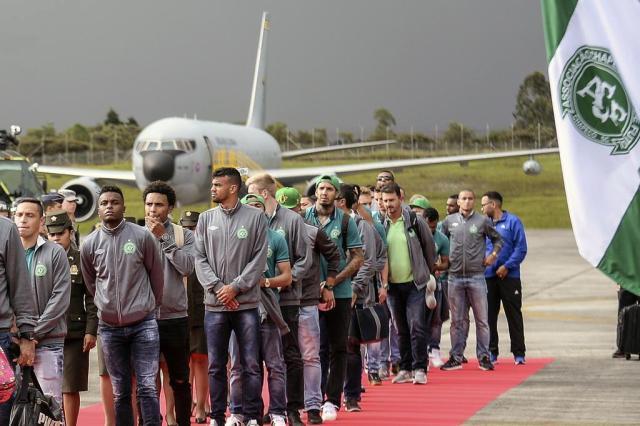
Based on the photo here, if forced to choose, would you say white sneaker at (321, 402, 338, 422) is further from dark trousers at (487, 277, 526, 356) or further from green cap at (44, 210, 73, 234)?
dark trousers at (487, 277, 526, 356)

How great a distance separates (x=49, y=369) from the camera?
8453mm

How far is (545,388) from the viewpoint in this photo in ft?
42.1

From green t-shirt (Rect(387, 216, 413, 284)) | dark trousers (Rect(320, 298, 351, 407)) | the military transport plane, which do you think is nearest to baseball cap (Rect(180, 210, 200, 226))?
dark trousers (Rect(320, 298, 351, 407))

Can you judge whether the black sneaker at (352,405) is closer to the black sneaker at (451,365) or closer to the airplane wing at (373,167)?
the black sneaker at (451,365)

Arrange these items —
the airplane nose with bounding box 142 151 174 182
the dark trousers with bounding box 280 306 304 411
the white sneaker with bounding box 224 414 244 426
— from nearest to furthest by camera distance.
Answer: the white sneaker with bounding box 224 414 244 426 < the dark trousers with bounding box 280 306 304 411 < the airplane nose with bounding box 142 151 174 182

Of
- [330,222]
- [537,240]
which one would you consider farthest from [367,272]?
[537,240]

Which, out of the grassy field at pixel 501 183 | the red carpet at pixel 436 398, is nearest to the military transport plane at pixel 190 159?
the grassy field at pixel 501 183

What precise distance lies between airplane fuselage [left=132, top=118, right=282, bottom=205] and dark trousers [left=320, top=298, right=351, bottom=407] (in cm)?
2922

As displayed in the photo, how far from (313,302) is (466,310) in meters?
4.22

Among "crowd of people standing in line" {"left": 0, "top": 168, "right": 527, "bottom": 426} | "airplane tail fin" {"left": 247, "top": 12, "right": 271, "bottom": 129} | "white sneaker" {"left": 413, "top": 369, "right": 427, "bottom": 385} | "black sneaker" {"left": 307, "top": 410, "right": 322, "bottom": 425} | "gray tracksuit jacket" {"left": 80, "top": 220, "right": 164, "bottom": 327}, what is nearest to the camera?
"crowd of people standing in line" {"left": 0, "top": 168, "right": 527, "bottom": 426}

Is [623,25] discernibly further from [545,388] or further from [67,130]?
[67,130]

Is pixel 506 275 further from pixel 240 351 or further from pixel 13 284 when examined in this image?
pixel 13 284

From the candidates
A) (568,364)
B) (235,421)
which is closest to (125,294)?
(235,421)

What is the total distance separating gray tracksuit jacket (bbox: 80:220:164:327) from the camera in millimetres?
8703
